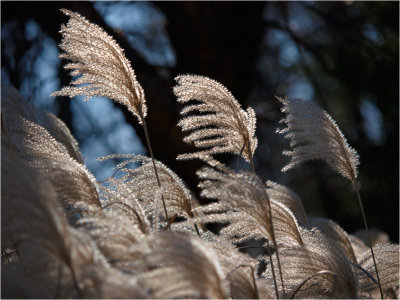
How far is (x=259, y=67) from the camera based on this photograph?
12.5 meters

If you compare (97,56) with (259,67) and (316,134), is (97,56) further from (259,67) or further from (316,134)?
(259,67)

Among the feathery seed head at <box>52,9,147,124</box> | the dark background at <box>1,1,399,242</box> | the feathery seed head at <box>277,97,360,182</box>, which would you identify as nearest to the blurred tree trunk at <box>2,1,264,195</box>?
the dark background at <box>1,1,399,242</box>

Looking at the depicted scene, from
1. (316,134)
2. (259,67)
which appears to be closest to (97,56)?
(316,134)

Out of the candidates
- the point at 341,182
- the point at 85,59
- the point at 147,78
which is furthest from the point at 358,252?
the point at 341,182

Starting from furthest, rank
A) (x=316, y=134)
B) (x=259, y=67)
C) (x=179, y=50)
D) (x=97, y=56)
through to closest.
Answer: (x=259, y=67), (x=179, y=50), (x=316, y=134), (x=97, y=56)

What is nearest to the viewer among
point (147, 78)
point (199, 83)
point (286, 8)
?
point (199, 83)

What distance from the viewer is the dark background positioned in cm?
718

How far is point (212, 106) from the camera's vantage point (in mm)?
2457

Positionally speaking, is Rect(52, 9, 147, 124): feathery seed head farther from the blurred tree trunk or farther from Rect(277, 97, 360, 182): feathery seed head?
the blurred tree trunk

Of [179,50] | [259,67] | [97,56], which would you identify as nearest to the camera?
[97,56]

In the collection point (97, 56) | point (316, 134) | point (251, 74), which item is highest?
point (251, 74)

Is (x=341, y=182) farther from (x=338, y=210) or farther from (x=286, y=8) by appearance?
(x=286, y=8)

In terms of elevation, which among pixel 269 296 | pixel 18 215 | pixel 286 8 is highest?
pixel 286 8

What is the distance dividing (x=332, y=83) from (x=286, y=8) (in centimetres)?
238
